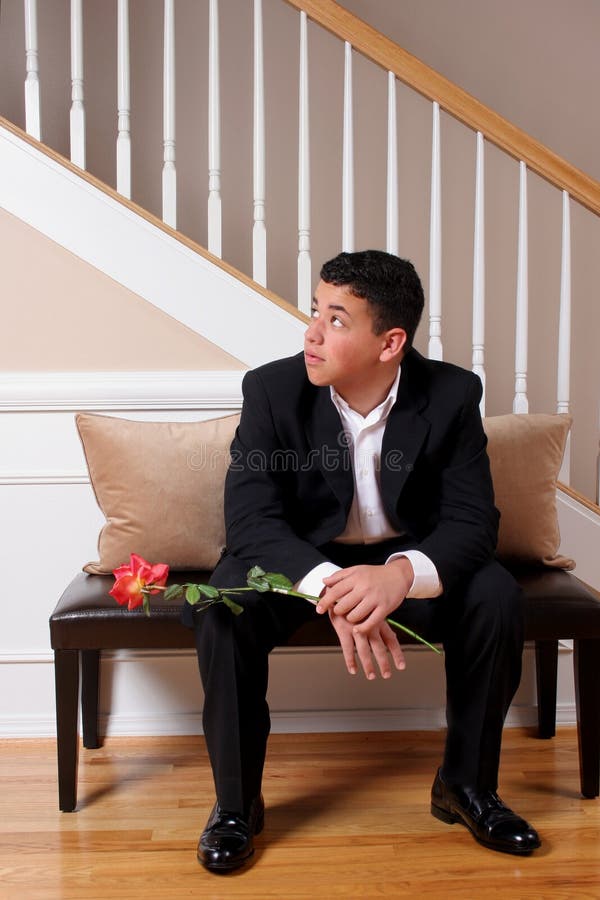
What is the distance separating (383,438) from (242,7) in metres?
1.82

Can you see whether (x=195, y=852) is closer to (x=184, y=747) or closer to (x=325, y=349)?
(x=184, y=747)

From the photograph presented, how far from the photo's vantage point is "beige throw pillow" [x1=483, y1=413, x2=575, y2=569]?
2.18 meters

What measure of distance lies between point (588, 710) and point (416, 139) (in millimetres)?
2020

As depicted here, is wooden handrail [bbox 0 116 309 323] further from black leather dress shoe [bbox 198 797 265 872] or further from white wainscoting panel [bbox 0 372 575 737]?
black leather dress shoe [bbox 198 797 265 872]

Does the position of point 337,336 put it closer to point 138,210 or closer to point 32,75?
point 138,210

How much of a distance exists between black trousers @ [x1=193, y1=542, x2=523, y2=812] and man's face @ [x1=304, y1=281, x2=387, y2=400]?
1.45 ft

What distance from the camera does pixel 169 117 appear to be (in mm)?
2355

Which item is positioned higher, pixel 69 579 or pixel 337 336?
pixel 337 336

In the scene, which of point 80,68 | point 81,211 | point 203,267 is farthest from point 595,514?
point 80,68

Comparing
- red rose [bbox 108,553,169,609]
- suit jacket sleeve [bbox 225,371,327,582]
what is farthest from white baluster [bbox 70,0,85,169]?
red rose [bbox 108,553,169,609]

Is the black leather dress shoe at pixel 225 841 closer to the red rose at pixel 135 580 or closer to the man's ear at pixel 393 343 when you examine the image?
the red rose at pixel 135 580

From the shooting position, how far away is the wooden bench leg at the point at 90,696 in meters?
2.27

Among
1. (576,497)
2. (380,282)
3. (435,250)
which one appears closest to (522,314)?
(435,250)

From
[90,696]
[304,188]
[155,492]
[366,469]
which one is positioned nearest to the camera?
[366,469]
